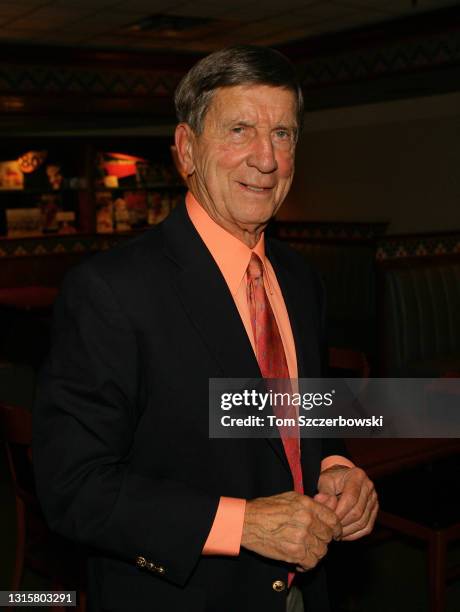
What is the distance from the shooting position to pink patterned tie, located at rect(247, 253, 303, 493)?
1.37m

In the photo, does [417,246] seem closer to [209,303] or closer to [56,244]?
[56,244]

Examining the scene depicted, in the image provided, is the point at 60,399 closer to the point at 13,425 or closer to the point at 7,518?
the point at 13,425

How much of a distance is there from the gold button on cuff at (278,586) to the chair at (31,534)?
1.25 meters

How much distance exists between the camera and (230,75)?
4.21 feet

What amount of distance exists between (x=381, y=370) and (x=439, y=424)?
10.4 feet

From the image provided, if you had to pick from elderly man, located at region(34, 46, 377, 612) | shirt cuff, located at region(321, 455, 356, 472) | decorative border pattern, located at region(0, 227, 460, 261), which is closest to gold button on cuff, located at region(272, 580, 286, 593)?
elderly man, located at region(34, 46, 377, 612)

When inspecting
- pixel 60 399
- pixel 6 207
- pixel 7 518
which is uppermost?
pixel 6 207

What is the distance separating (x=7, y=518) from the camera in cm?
405

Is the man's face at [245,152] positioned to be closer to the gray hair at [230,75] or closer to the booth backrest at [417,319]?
the gray hair at [230,75]

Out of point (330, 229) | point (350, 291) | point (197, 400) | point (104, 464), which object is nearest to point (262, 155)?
point (197, 400)

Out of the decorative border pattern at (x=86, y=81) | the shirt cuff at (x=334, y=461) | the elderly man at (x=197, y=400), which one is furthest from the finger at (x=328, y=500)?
the decorative border pattern at (x=86, y=81)

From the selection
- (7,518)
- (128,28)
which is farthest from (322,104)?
(7,518)

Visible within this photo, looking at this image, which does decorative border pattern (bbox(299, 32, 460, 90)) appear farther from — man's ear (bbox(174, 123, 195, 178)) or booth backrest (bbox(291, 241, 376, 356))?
man's ear (bbox(174, 123, 195, 178))

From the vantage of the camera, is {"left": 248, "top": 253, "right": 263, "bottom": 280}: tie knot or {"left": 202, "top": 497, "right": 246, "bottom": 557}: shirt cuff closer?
{"left": 202, "top": 497, "right": 246, "bottom": 557}: shirt cuff
